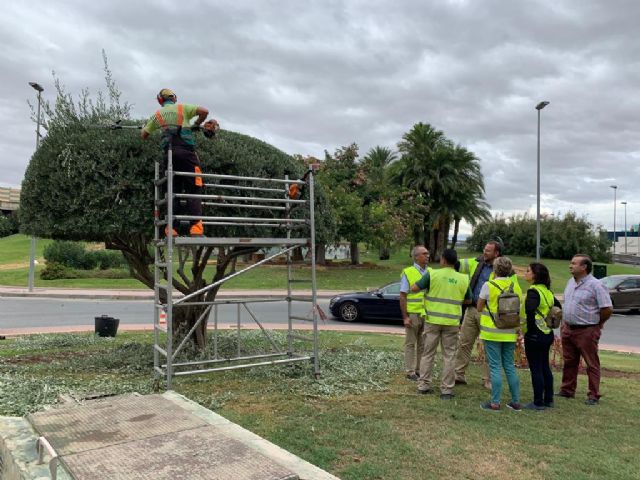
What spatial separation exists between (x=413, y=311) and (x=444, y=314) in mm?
923

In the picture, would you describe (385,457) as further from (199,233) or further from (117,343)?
(117,343)

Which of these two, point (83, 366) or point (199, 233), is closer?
point (199, 233)

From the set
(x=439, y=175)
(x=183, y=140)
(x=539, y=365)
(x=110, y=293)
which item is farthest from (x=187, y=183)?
(x=439, y=175)

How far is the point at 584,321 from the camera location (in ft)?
20.2

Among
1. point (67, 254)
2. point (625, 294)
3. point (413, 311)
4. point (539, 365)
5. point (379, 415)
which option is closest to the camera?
point (379, 415)

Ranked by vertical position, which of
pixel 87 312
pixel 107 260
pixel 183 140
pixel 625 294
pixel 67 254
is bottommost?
pixel 87 312

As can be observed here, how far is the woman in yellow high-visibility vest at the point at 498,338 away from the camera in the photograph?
5520 millimetres

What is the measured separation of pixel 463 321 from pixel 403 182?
3157 centimetres

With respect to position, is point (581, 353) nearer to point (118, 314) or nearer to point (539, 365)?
point (539, 365)

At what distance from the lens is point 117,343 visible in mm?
9719

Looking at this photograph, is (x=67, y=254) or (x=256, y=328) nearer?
(x=256, y=328)

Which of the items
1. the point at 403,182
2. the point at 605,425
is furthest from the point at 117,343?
the point at 403,182

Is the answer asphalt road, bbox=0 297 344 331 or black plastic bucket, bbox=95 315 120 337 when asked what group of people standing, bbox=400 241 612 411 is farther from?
asphalt road, bbox=0 297 344 331

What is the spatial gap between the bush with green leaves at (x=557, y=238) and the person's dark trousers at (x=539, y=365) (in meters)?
42.7
